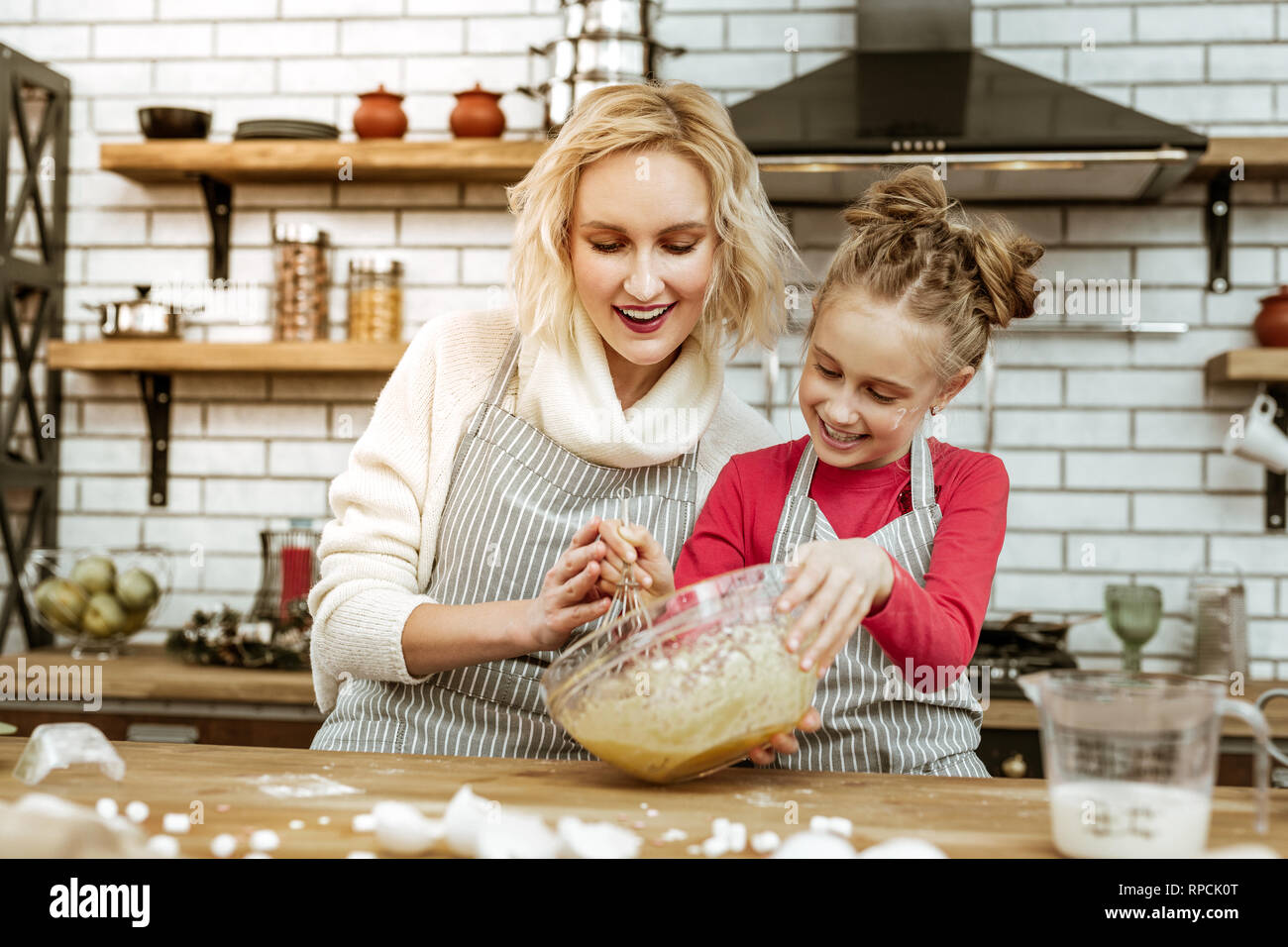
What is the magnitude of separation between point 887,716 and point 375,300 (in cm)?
210

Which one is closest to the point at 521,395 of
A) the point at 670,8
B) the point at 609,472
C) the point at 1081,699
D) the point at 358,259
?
the point at 609,472

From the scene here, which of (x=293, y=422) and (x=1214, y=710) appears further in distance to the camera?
(x=293, y=422)

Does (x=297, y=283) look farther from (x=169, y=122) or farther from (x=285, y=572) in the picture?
(x=285, y=572)

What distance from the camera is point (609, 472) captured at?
1712mm

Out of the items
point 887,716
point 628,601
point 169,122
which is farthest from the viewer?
point 169,122

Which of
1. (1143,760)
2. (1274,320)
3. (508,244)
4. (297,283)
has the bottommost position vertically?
(1143,760)

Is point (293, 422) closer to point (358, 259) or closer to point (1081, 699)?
point (358, 259)

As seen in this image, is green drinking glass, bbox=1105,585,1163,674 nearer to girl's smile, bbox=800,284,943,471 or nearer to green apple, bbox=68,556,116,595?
girl's smile, bbox=800,284,943,471

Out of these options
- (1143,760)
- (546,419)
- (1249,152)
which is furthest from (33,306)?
(1143,760)

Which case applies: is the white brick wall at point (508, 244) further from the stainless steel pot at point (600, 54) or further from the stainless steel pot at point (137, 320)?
the stainless steel pot at point (600, 54)

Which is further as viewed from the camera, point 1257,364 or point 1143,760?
point 1257,364

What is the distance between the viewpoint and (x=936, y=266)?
149 cm

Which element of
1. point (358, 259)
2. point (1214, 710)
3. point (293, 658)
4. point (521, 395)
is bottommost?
point (293, 658)
